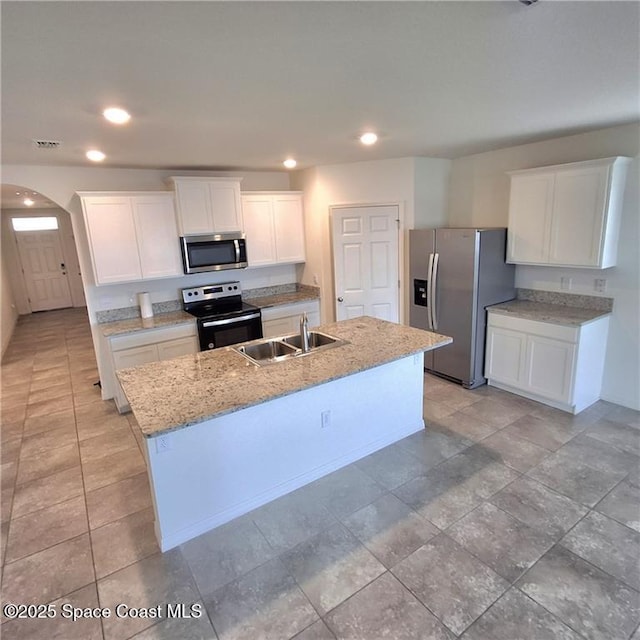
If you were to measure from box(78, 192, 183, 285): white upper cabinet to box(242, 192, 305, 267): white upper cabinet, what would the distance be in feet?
3.08

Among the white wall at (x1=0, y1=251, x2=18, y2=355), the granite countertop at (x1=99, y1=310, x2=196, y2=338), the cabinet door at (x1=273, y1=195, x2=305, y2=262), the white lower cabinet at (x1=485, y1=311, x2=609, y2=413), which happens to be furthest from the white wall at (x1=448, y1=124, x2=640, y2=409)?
the white wall at (x1=0, y1=251, x2=18, y2=355)

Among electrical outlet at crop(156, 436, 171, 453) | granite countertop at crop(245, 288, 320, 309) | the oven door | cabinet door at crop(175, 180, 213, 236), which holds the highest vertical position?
cabinet door at crop(175, 180, 213, 236)

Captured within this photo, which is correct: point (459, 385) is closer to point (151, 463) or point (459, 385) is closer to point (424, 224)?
point (424, 224)

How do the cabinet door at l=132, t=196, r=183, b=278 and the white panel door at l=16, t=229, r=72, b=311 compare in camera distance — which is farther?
the white panel door at l=16, t=229, r=72, b=311

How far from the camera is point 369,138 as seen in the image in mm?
3324

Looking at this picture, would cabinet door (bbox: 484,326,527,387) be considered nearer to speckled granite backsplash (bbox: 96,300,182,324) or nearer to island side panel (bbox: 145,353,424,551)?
island side panel (bbox: 145,353,424,551)

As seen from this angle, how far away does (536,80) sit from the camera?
2.10 m

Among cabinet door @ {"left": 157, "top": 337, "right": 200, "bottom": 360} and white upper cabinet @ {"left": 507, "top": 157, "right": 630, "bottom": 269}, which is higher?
white upper cabinet @ {"left": 507, "top": 157, "right": 630, "bottom": 269}

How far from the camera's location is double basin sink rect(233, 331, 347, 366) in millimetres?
3172

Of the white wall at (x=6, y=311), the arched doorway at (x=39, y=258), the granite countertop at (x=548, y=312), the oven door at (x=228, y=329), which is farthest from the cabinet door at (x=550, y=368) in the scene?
the arched doorway at (x=39, y=258)

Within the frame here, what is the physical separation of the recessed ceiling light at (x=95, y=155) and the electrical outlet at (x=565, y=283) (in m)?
4.60

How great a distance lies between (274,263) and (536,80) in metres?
3.60

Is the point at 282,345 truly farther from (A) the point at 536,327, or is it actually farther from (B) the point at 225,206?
(A) the point at 536,327

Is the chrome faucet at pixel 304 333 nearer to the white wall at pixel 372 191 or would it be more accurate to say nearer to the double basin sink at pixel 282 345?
the double basin sink at pixel 282 345
